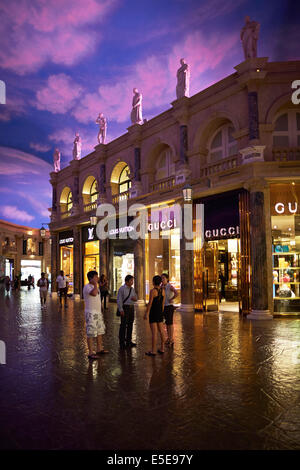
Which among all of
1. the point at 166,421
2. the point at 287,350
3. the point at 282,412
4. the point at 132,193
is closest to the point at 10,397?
the point at 166,421

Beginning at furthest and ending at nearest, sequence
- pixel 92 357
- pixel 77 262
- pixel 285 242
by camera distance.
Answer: pixel 77 262 < pixel 285 242 < pixel 92 357

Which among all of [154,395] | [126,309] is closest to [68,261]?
[126,309]

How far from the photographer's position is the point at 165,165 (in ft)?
61.4

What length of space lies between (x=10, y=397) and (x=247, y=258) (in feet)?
34.7

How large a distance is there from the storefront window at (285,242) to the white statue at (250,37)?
5099mm

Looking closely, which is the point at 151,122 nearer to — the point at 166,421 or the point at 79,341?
the point at 79,341

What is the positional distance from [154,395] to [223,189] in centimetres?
1103

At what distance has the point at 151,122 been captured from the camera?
18500 millimetres

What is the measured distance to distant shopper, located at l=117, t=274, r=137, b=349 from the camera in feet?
28.4

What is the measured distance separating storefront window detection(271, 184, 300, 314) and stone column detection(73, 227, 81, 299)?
1463 cm

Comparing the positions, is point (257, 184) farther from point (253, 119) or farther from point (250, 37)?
point (250, 37)

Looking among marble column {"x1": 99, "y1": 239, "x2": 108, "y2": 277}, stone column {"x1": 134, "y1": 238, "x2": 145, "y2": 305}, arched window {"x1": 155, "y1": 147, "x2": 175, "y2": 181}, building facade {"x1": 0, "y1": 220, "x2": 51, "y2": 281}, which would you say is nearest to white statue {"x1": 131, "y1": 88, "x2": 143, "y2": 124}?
arched window {"x1": 155, "y1": 147, "x2": 175, "y2": 181}

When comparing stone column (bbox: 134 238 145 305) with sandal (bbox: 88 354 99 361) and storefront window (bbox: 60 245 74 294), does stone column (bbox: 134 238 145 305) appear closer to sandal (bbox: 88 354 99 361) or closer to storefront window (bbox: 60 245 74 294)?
storefront window (bbox: 60 245 74 294)
